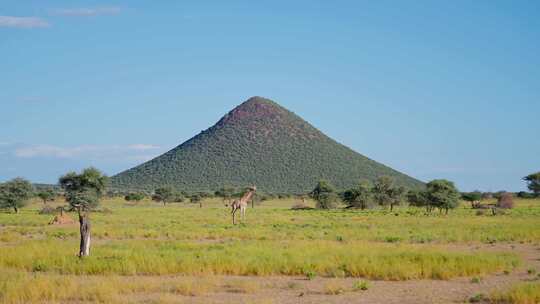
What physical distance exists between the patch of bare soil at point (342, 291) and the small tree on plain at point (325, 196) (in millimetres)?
51855

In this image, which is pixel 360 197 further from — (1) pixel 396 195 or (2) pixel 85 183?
(2) pixel 85 183

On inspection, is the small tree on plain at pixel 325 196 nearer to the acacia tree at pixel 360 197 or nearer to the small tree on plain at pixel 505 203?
the acacia tree at pixel 360 197

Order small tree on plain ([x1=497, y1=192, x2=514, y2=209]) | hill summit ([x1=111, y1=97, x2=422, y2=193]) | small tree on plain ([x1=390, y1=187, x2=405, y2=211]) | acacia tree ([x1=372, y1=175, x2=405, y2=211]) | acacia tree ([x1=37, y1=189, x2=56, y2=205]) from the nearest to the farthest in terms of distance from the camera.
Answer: small tree on plain ([x1=497, y1=192, x2=514, y2=209]) → acacia tree ([x1=372, y1=175, x2=405, y2=211]) → small tree on plain ([x1=390, y1=187, x2=405, y2=211]) → acacia tree ([x1=37, y1=189, x2=56, y2=205]) → hill summit ([x1=111, y1=97, x2=422, y2=193])

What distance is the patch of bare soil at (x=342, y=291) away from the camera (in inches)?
575

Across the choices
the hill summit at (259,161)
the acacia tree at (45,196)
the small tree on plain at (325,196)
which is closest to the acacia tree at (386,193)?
the small tree on plain at (325,196)

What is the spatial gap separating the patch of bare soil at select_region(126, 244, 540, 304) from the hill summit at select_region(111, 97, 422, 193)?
104 m

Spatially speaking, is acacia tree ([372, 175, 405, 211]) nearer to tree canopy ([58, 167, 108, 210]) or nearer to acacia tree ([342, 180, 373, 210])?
acacia tree ([342, 180, 373, 210])

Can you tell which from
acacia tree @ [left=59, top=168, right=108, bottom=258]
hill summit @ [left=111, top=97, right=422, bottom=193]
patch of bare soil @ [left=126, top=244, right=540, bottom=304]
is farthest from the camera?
hill summit @ [left=111, top=97, right=422, bottom=193]

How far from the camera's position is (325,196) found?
7062cm

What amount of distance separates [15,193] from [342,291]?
49.8m

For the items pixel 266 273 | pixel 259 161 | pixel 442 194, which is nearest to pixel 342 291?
pixel 266 273

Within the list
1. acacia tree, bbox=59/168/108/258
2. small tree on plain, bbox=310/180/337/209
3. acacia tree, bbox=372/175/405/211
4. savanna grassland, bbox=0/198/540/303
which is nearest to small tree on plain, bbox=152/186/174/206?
small tree on plain, bbox=310/180/337/209

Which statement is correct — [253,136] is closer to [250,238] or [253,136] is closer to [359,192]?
[359,192]

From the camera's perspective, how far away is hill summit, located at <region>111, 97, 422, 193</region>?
129m
